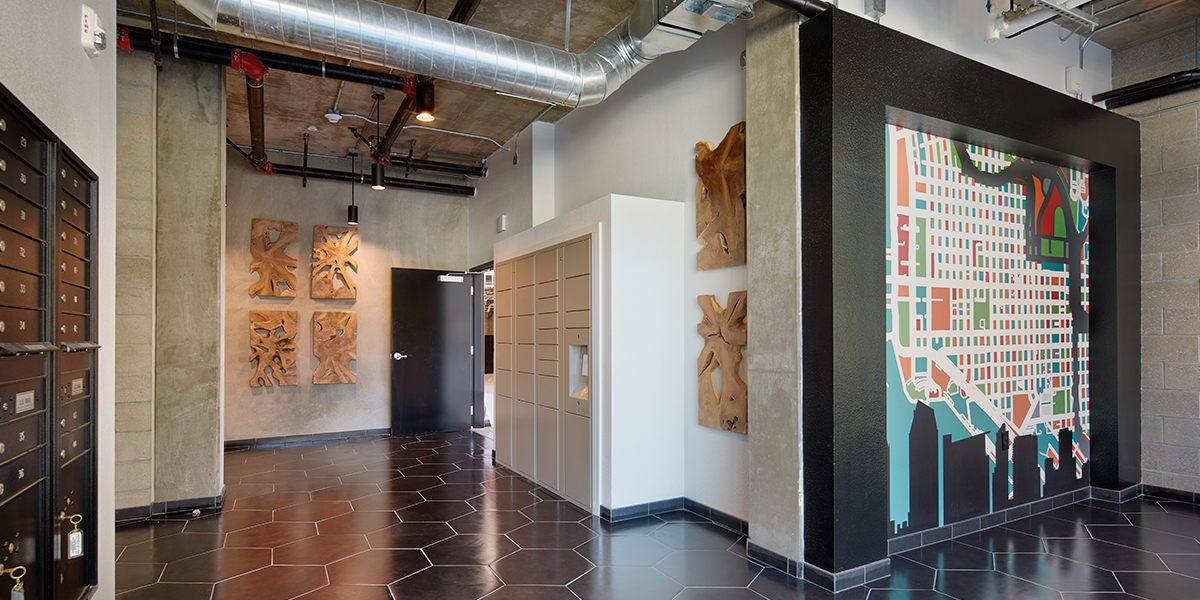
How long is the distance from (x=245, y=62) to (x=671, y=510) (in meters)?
4.53

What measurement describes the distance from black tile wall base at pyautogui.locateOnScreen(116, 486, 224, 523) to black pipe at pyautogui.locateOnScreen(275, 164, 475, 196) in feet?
13.9

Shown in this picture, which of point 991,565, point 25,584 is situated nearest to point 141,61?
point 25,584

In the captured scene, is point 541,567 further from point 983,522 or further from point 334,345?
point 334,345

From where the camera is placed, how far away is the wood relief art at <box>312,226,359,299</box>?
8023mm

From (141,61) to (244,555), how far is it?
362 cm

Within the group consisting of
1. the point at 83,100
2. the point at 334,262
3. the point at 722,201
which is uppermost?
the point at 83,100

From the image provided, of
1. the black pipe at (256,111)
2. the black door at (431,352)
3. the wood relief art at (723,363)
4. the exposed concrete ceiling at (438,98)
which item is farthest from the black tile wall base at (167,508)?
the wood relief art at (723,363)

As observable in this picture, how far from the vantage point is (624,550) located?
153 inches

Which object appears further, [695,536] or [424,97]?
[424,97]

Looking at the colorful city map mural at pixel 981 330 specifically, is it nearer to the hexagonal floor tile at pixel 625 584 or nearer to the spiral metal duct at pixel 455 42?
the hexagonal floor tile at pixel 625 584

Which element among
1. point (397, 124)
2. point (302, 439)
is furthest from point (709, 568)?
point (302, 439)

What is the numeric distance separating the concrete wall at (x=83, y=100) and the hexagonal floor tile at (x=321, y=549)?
1.01 metres

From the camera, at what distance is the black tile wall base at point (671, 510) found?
13.9 ft

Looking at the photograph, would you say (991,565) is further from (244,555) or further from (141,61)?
(141,61)
